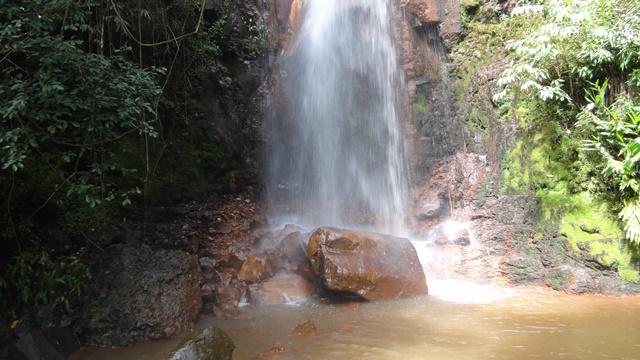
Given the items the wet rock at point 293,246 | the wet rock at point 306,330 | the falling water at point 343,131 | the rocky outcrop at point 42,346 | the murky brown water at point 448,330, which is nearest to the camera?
the rocky outcrop at point 42,346

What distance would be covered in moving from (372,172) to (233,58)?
4.68 metres

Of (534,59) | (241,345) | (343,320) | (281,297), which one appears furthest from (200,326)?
(534,59)

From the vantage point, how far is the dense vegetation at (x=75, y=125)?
4.35m

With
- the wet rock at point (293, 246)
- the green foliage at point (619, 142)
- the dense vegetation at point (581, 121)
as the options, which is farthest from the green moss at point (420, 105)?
the wet rock at point (293, 246)

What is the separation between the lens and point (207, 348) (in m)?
4.16

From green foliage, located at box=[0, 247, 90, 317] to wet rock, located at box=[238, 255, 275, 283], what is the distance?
2.91 metres

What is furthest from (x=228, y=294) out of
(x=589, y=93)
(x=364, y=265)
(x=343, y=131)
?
(x=589, y=93)

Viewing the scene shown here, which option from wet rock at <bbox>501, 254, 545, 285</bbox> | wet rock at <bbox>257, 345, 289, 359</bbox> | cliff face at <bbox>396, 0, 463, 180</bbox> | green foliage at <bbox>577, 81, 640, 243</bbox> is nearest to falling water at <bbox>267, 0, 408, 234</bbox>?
cliff face at <bbox>396, 0, 463, 180</bbox>

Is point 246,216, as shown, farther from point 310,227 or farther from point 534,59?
point 534,59

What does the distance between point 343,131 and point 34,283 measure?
8383 millimetres

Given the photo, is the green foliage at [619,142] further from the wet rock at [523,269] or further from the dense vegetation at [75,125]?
the dense vegetation at [75,125]

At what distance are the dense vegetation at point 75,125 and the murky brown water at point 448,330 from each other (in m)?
1.65

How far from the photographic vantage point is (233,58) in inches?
387

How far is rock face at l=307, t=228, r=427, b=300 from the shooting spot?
23.0 feet
